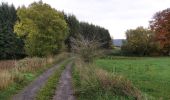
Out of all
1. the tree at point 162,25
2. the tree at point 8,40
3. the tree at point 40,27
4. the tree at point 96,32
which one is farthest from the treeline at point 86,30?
the tree at point 162,25

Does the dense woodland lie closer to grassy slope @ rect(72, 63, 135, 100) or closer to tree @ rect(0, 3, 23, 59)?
tree @ rect(0, 3, 23, 59)

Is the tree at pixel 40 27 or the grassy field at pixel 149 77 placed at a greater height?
the tree at pixel 40 27

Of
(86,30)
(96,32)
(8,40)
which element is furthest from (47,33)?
(96,32)

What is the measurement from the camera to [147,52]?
106125mm

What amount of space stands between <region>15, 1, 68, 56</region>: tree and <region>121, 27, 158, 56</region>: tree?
49.5 metres

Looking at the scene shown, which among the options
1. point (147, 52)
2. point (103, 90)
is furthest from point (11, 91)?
point (147, 52)

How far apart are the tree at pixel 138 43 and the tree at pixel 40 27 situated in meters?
49.5

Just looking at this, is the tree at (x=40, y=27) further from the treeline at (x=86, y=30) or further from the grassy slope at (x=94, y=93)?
the treeline at (x=86, y=30)

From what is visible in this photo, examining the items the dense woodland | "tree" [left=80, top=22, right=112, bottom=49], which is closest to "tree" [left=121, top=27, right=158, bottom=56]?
the dense woodland

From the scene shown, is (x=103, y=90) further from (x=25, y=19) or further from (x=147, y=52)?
(x=147, y=52)

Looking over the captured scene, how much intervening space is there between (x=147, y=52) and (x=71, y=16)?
25.4 metres

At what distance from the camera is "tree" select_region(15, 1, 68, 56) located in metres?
57.1

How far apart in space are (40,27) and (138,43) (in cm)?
5215

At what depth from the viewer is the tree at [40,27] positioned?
57.1 meters
